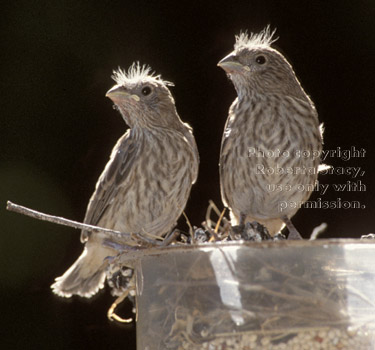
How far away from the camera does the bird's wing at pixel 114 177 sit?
392cm

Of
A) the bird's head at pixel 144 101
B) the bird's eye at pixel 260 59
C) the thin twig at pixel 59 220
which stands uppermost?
the bird's eye at pixel 260 59

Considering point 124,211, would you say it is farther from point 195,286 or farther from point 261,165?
point 195,286

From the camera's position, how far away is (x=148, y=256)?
243 cm

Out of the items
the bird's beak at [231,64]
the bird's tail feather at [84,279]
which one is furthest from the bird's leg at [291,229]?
the bird's tail feather at [84,279]

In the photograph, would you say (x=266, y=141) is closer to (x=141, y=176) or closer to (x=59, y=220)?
(x=141, y=176)

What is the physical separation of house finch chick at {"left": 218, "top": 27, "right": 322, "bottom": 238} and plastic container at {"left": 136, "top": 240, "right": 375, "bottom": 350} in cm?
113

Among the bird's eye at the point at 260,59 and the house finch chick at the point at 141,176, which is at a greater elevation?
the bird's eye at the point at 260,59

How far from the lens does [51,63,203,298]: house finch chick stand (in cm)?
380

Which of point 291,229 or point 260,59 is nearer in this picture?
point 291,229

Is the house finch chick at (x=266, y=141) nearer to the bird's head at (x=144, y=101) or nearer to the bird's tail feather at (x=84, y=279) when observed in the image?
the bird's head at (x=144, y=101)

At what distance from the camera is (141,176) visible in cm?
385

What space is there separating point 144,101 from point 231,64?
0.62 meters

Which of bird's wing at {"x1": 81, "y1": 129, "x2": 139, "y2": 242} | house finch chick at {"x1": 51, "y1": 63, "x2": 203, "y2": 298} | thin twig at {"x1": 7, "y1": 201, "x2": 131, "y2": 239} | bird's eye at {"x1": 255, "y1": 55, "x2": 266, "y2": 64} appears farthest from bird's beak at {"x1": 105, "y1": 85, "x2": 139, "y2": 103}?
thin twig at {"x1": 7, "y1": 201, "x2": 131, "y2": 239}

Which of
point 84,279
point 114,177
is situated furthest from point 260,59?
point 84,279
